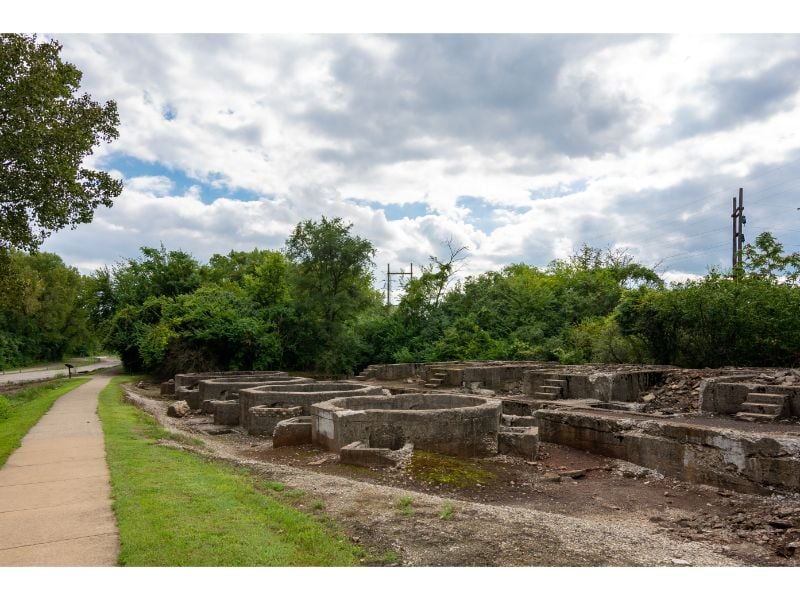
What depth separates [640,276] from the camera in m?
31.7

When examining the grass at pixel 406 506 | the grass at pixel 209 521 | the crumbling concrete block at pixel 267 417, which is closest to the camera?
the grass at pixel 209 521

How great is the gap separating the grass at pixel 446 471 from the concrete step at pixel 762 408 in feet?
18.8

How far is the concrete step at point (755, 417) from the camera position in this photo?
9.68 metres

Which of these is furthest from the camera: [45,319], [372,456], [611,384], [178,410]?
[45,319]

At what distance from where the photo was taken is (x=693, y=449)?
817 centimetres

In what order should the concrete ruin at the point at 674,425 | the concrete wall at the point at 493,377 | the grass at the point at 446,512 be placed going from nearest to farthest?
1. the grass at the point at 446,512
2. the concrete ruin at the point at 674,425
3. the concrete wall at the point at 493,377

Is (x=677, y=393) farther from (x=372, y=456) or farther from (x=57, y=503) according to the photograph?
(x=57, y=503)

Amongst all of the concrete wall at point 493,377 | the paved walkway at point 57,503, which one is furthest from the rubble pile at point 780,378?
the paved walkway at point 57,503

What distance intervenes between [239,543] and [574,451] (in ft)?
25.2

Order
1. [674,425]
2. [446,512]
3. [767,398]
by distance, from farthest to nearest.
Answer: [767,398] < [674,425] < [446,512]

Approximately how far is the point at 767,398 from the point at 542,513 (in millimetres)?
6883

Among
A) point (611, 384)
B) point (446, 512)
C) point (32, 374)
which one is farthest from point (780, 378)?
point (32, 374)

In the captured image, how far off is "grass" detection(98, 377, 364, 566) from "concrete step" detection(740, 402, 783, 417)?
9.03 m

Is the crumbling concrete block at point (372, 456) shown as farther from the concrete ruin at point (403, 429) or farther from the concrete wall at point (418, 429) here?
the concrete wall at point (418, 429)
